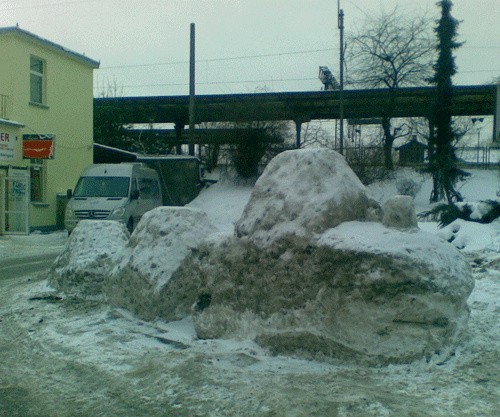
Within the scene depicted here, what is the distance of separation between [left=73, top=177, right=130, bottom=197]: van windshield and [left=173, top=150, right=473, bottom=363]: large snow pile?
13650mm

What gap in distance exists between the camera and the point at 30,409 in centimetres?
465

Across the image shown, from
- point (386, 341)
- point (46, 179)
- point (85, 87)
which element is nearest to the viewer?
point (386, 341)

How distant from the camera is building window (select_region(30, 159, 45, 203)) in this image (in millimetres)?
24547

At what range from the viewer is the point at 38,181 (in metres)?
24.8

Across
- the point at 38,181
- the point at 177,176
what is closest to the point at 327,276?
the point at 38,181

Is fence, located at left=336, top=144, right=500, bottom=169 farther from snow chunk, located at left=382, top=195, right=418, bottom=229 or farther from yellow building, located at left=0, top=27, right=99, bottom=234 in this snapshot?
snow chunk, located at left=382, top=195, right=418, bottom=229

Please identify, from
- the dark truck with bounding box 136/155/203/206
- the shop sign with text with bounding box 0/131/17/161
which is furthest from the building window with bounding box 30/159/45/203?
the dark truck with bounding box 136/155/203/206

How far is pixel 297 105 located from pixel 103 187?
20.0 m

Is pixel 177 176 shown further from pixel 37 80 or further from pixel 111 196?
pixel 111 196

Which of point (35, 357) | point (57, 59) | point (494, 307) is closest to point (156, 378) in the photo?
point (35, 357)

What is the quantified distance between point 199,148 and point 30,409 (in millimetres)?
32476

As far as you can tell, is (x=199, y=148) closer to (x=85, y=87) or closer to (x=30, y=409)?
(x=85, y=87)

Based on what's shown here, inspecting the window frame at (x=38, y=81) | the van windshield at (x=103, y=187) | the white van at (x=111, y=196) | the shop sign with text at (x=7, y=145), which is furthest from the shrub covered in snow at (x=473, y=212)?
the window frame at (x=38, y=81)

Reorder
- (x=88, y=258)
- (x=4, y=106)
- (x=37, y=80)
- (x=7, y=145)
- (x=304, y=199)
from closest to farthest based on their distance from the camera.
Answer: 1. (x=304, y=199)
2. (x=88, y=258)
3. (x=7, y=145)
4. (x=4, y=106)
5. (x=37, y=80)
